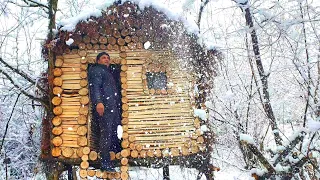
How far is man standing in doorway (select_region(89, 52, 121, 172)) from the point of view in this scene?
6.18 m

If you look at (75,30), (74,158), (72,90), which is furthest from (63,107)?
(75,30)

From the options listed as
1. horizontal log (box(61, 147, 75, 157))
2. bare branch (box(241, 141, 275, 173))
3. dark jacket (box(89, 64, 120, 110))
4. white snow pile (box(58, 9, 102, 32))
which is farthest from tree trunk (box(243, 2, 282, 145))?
horizontal log (box(61, 147, 75, 157))

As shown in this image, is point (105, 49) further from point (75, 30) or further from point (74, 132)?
point (74, 132)

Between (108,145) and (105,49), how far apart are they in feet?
5.47

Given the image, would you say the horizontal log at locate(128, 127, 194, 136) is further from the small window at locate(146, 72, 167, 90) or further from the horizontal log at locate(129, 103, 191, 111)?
the small window at locate(146, 72, 167, 90)

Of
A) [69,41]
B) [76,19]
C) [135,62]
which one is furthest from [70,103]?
[76,19]

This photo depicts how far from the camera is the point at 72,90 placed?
6.43 metres

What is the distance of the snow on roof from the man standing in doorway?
692 millimetres

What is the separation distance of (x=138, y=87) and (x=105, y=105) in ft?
2.20

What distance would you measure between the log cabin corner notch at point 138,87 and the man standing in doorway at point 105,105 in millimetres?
152

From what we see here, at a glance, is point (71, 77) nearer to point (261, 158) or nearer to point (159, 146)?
point (159, 146)

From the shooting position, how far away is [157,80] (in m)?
6.76

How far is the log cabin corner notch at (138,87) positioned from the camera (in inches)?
249

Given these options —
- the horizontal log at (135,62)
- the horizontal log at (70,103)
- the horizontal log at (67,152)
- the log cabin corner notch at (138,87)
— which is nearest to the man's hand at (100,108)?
the log cabin corner notch at (138,87)
